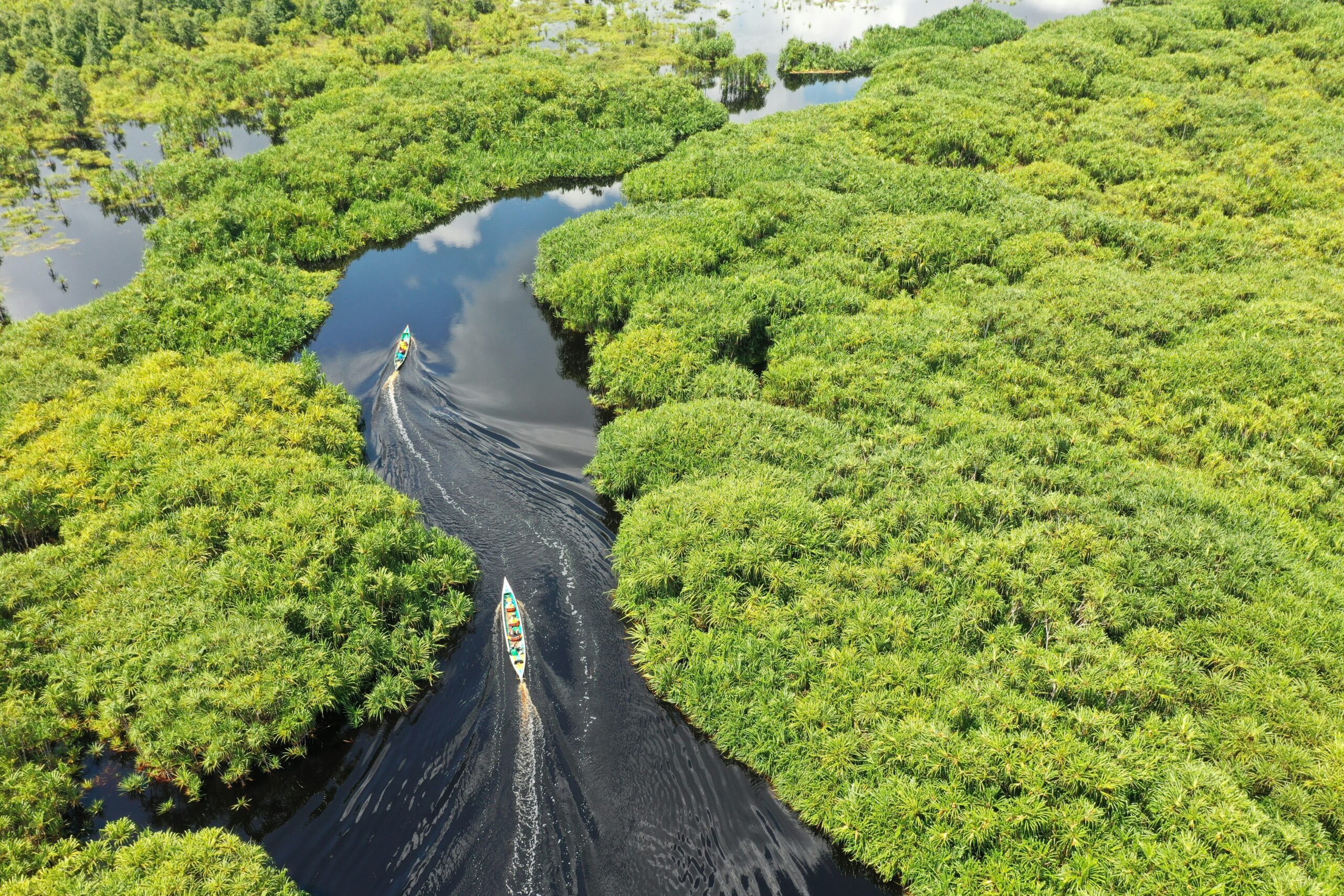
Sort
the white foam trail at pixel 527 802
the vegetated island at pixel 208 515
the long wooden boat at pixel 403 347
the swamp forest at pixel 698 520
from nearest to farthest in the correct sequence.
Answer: the swamp forest at pixel 698 520, the white foam trail at pixel 527 802, the vegetated island at pixel 208 515, the long wooden boat at pixel 403 347

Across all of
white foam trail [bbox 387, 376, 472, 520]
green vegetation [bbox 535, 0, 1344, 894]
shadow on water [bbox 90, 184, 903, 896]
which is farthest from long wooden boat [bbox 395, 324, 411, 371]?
green vegetation [bbox 535, 0, 1344, 894]

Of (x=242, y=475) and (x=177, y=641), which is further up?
(x=242, y=475)

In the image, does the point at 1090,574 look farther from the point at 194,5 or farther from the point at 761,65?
the point at 194,5

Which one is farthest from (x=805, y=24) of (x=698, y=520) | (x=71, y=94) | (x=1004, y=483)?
(x=698, y=520)

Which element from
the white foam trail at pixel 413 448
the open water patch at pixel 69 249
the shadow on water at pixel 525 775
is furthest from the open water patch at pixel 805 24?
the shadow on water at pixel 525 775

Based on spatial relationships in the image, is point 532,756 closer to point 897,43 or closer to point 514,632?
point 514,632

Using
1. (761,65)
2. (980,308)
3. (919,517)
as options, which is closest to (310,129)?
(761,65)

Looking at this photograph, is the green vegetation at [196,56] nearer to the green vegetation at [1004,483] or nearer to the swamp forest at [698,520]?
the swamp forest at [698,520]
